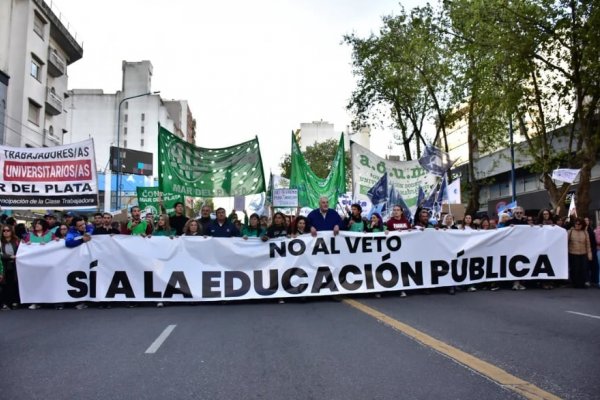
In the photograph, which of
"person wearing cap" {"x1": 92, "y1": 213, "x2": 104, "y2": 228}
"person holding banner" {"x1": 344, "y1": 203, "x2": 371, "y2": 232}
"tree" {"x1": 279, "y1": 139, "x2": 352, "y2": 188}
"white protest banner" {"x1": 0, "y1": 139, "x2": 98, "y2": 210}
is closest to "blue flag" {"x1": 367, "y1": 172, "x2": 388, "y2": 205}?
"person holding banner" {"x1": 344, "y1": 203, "x2": 371, "y2": 232}

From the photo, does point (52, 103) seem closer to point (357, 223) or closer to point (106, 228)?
point (106, 228)

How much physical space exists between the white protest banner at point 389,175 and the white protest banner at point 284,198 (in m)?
7.46

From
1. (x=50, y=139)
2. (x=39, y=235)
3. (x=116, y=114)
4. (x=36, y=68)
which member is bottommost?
(x=39, y=235)

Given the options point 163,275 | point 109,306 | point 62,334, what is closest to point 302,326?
point 62,334

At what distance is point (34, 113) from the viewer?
3195 cm

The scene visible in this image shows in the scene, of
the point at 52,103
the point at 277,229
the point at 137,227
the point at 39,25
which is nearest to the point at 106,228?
the point at 137,227

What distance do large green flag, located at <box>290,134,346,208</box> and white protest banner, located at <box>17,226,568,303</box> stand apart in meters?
6.91

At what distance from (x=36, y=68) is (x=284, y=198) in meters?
17.9

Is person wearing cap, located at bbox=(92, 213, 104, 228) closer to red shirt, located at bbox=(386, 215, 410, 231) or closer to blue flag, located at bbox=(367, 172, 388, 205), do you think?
red shirt, located at bbox=(386, 215, 410, 231)

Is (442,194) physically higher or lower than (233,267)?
higher

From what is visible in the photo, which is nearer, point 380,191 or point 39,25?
point 380,191

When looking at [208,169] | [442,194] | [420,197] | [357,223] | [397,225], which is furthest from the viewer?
[420,197]

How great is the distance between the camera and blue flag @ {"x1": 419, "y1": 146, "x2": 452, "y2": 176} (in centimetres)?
1559

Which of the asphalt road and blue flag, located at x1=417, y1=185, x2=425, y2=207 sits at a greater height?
blue flag, located at x1=417, y1=185, x2=425, y2=207
